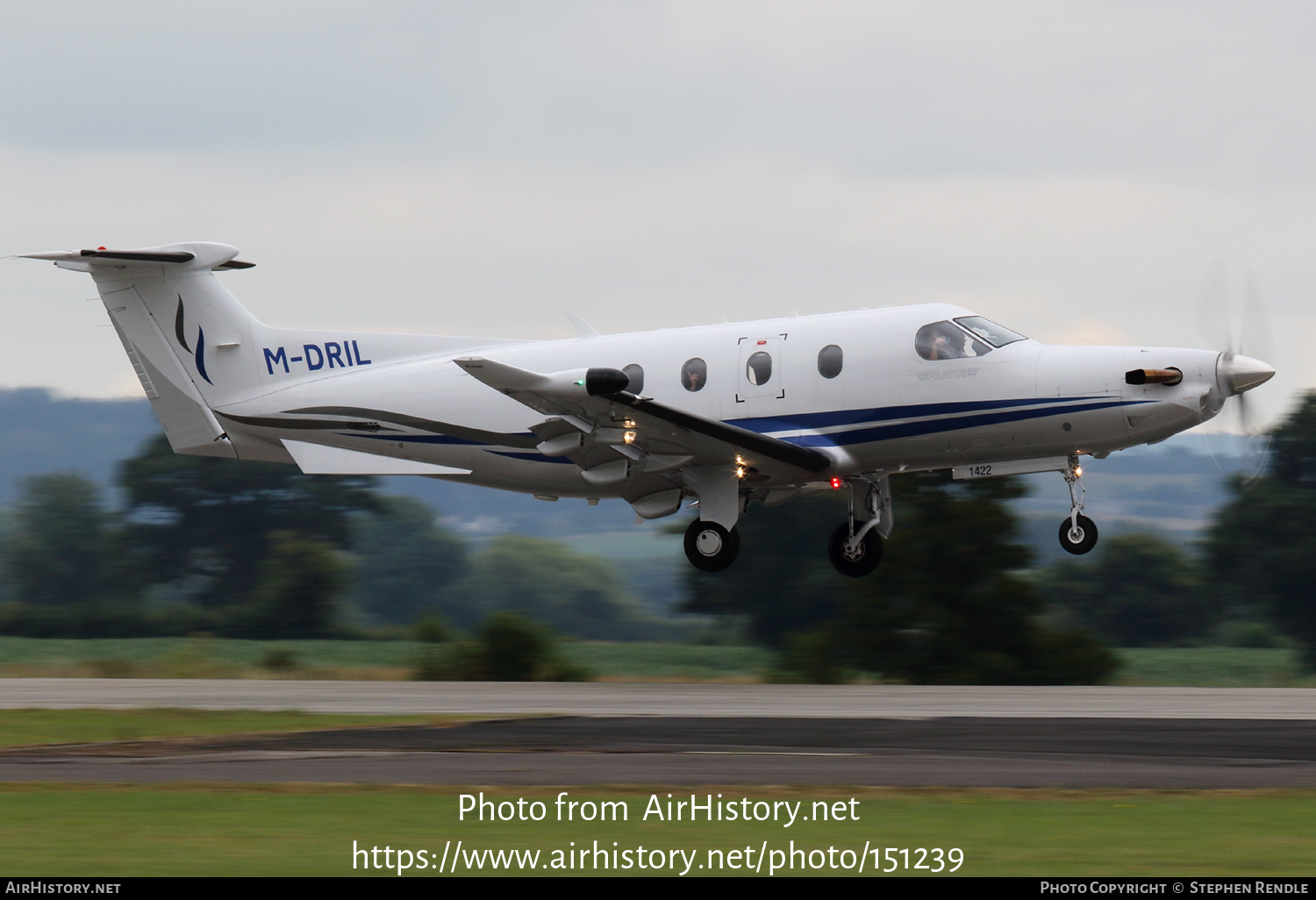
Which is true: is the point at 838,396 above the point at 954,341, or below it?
below

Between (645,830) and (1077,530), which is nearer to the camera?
(645,830)

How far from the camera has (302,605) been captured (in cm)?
5688

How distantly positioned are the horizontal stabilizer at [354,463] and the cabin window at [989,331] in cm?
807

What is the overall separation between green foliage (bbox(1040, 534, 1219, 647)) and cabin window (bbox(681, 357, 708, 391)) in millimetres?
A: 41993

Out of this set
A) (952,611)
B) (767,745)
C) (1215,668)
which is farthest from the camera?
(1215,668)

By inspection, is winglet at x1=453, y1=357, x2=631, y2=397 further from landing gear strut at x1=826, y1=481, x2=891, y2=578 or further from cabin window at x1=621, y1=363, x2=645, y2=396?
landing gear strut at x1=826, y1=481, x2=891, y2=578

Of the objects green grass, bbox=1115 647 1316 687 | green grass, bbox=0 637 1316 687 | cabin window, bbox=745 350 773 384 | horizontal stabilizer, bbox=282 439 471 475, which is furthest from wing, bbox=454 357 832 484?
green grass, bbox=1115 647 1316 687

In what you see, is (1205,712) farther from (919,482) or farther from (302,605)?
(302,605)

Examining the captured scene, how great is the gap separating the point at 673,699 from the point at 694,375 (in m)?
5.09

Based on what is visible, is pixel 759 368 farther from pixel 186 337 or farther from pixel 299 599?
pixel 299 599

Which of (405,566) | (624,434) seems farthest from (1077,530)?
(405,566)

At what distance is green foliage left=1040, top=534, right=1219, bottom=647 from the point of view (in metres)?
61.3

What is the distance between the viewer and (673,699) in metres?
19.5
